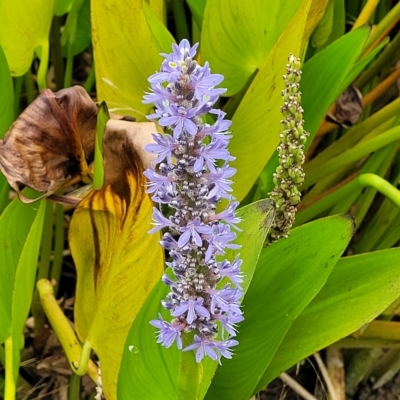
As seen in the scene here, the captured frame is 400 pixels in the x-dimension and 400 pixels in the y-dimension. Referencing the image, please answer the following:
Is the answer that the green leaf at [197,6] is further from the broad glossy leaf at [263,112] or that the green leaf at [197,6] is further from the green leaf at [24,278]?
the green leaf at [24,278]

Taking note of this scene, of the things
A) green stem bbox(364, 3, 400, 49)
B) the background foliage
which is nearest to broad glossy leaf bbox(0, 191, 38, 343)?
the background foliage

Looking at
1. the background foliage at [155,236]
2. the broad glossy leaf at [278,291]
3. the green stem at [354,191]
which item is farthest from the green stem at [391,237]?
the broad glossy leaf at [278,291]

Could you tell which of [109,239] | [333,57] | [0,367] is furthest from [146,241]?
[0,367]

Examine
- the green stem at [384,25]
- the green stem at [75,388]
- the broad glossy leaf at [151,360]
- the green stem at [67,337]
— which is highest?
the green stem at [384,25]

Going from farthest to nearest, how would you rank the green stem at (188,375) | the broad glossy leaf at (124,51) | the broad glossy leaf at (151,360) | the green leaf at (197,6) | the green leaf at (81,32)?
1. the green leaf at (81,32)
2. the green leaf at (197,6)
3. the broad glossy leaf at (124,51)
4. the broad glossy leaf at (151,360)
5. the green stem at (188,375)

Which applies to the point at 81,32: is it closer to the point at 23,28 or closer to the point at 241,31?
the point at 23,28

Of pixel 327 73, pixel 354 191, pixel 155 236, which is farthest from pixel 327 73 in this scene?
pixel 155 236

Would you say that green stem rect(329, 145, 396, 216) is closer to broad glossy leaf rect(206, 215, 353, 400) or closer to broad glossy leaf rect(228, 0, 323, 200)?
broad glossy leaf rect(228, 0, 323, 200)
